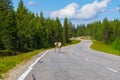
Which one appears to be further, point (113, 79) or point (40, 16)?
point (40, 16)

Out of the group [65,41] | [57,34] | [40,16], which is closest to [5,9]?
[40,16]

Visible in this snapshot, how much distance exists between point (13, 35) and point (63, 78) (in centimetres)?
5900

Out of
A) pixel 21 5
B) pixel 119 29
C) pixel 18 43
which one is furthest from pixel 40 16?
pixel 119 29

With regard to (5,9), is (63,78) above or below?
below

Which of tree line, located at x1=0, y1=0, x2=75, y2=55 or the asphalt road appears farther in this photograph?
tree line, located at x1=0, y1=0, x2=75, y2=55

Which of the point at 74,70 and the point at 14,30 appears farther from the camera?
the point at 14,30

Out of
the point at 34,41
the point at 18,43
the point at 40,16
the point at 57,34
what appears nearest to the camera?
the point at 18,43

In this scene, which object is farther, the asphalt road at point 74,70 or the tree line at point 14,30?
the tree line at point 14,30

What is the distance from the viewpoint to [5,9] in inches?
2682

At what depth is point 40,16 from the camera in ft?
407

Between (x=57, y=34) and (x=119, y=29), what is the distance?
51.5m

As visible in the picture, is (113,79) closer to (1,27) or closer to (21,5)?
(1,27)

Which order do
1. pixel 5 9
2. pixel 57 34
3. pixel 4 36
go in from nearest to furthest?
pixel 4 36 < pixel 5 9 < pixel 57 34

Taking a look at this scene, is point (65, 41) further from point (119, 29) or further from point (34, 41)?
point (34, 41)
